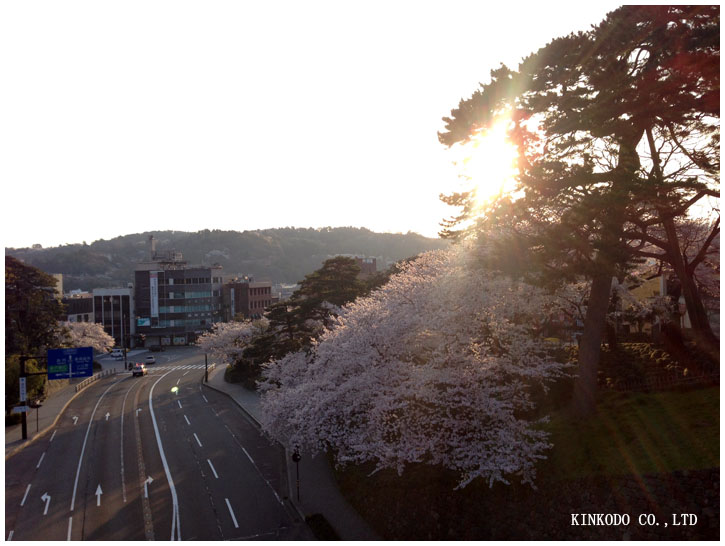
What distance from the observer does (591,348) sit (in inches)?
659

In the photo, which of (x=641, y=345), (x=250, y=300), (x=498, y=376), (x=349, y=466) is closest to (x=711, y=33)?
(x=498, y=376)

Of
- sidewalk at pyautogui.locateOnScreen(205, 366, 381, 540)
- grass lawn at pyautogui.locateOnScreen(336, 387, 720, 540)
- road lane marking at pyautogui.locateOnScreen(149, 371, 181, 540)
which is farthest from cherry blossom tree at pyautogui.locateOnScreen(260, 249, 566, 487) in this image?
road lane marking at pyautogui.locateOnScreen(149, 371, 181, 540)

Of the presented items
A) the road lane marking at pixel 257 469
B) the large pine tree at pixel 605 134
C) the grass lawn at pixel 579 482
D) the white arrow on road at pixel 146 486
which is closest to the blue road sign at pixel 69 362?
the white arrow on road at pixel 146 486

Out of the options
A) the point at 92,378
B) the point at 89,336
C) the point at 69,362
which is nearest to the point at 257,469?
the point at 69,362

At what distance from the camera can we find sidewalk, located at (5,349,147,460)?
28639 mm

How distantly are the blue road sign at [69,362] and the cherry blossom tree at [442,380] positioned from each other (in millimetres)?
10847

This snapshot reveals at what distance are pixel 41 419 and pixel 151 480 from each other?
18.1 meters

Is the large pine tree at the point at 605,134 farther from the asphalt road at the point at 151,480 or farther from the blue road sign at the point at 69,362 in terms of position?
the blue road sign at the point at 69,362

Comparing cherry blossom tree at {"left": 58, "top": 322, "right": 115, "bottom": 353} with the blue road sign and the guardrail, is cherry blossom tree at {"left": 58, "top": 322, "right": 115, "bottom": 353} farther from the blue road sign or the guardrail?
the blue road sign

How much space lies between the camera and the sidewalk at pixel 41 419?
28639mm

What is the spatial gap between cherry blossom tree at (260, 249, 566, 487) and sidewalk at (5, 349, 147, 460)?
62.3ft

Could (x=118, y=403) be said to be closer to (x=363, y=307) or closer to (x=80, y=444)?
(x=80, y=444)

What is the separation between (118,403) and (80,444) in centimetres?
1284

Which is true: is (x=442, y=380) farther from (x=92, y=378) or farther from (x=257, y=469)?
(x=92, y=378)
